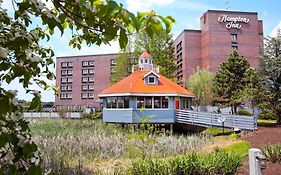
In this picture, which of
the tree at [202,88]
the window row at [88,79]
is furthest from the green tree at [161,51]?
the window row at [88,79]

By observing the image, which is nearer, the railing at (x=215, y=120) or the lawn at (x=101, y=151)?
the lawn at (x=101, y=151)

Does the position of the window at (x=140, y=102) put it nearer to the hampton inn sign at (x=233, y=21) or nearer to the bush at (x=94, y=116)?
the bush at (x=94, y=116)

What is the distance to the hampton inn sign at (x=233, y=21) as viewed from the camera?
49844 millimetres

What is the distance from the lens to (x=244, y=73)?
27.9m

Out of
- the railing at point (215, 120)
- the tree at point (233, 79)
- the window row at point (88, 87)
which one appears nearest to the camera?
the railing at point (215, 120)

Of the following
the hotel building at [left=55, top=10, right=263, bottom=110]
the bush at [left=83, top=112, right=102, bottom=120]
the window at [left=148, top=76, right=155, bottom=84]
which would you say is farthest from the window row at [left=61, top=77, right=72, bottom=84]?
the window at [left=148, top=76, right=155, bottom=84]

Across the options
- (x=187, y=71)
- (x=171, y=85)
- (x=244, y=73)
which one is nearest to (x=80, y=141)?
(x=171, y=85)

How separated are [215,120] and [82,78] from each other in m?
47.6

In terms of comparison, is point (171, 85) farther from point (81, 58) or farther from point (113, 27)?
point (81, 58)

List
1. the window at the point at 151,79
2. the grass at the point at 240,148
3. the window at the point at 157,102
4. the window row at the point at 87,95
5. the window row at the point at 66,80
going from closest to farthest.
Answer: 1. the grass at the point at 240,148
2. the window at the point at 157,102
3. the window at the point at 151,79
4. the window row at the point at 87,95
5. the window row at the point at 66,80

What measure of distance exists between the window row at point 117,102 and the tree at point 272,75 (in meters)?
9.77

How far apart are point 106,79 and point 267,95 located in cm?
4447

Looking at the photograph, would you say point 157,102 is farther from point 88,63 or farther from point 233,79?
point 88,63

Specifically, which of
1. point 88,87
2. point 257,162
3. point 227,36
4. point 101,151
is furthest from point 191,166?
point 88,87
